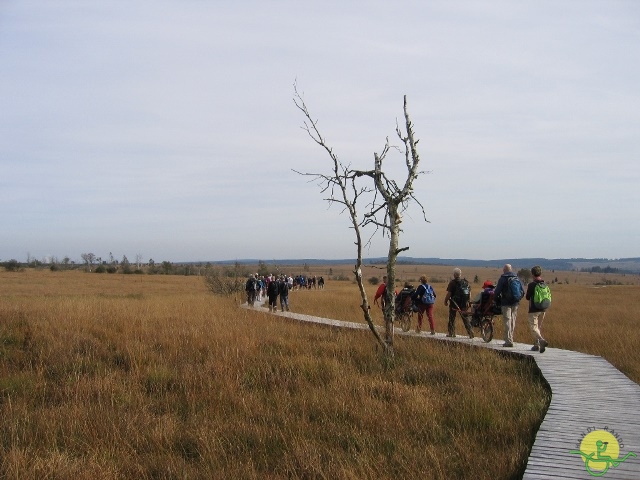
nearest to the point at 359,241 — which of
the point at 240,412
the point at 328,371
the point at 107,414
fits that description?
the point at 328,371

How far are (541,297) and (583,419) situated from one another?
158 inches

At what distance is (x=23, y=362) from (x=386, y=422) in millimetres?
6774

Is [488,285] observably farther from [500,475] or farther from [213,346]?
[500,475]

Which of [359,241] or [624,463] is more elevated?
[359,241]

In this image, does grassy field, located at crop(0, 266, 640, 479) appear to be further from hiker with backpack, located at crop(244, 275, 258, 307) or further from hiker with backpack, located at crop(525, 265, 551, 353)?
hiker with backpack, located at crop(244, 275, 258, 307)

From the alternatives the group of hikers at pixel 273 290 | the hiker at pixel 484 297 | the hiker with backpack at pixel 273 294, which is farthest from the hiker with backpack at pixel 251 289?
the hiker at pixel 484 297

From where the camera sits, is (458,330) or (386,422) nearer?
(386,422)

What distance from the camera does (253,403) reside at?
26.3 ft

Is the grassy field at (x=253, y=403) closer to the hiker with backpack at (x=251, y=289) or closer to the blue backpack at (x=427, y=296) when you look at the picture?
the blue backpack at (x=427, y=296)

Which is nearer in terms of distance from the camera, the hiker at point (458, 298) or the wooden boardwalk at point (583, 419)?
the wooden boardwalk at point (583, 419)

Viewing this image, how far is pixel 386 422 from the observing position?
704cm

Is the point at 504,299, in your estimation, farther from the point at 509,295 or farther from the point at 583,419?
the point at 583,419

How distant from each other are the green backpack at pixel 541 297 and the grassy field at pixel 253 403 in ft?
3.61

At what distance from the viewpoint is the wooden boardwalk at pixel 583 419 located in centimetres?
504
